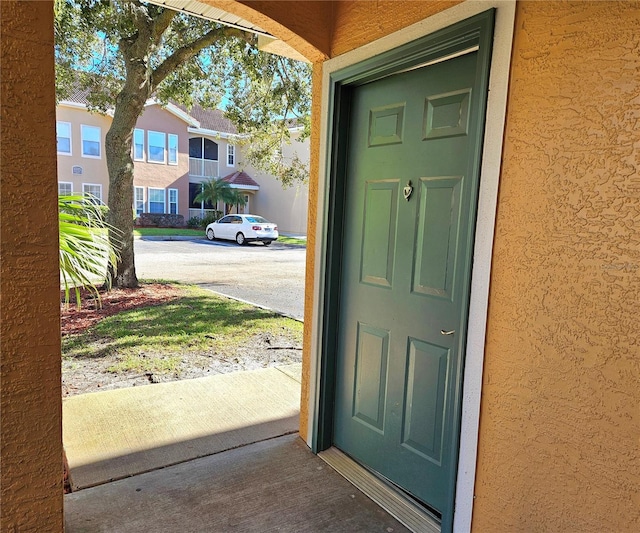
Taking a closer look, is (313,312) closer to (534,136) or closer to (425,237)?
(425,237)

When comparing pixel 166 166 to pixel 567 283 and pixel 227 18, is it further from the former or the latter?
pixel 567 283

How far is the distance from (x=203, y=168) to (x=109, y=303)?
20333 millimetres

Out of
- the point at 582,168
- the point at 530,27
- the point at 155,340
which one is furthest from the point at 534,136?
the point at 155,340

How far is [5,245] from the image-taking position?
4.01 ft

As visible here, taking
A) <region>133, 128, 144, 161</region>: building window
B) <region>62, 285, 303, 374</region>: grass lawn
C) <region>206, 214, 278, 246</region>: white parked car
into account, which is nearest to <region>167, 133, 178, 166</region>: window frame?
<region>133, 128, 144, 161</region>: building window

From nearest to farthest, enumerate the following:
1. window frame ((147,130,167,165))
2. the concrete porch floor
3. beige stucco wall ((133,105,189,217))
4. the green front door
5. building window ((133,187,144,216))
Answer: the green front door, the concrete porch floor, beige stucco wall ((133,105,189,217)), window frame ((147,130,167,165)), building window ((133,187,144,216))

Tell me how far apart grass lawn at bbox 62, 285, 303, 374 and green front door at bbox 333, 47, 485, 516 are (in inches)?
99.2

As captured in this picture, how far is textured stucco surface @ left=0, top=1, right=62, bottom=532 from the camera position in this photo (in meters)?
Answer: 1.22

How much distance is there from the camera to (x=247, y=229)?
1975 cm

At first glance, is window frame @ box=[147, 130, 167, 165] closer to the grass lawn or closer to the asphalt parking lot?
the asphalt parking lot

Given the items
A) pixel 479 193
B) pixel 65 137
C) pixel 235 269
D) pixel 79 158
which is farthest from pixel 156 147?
pixel 479 193

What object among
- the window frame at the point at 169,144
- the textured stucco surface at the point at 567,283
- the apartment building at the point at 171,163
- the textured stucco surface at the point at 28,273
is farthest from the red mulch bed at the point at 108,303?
the window frame at the point at 169,144

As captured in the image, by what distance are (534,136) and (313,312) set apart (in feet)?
5.83

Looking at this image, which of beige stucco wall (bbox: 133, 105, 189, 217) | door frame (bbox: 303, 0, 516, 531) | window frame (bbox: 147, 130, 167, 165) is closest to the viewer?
door frame (bbox: 303, 0, 516, 531)
